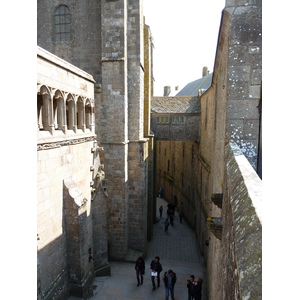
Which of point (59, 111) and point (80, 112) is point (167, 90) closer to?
point (80, 112)

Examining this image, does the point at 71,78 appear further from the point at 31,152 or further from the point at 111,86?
the point at 31,152

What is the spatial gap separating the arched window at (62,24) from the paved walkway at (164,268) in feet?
35.7

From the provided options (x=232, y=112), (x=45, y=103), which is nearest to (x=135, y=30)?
(x=45, y=103)

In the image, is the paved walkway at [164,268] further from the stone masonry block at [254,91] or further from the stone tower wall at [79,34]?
the stone tower wall at [79,34]

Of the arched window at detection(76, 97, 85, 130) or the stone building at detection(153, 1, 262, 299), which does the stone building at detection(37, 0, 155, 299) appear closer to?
the arched window at detection(76, 97, 85, 130)

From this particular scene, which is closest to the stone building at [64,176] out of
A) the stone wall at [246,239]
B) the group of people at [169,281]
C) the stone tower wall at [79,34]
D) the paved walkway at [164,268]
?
the paved walkway at [164,268]

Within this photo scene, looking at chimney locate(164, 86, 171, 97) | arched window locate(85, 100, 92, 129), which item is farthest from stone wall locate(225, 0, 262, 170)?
chimney locate(164, 86, 171, 97)

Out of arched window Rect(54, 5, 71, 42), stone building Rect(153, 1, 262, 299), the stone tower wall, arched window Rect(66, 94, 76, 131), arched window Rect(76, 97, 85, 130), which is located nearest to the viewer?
stone building Rect(153, 1, 262, 299)

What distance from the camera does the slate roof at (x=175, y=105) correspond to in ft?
56.5

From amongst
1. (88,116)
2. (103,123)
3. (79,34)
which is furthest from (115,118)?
(79,34)

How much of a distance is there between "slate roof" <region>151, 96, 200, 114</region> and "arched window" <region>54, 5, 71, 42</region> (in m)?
7.22

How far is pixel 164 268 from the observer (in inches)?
474

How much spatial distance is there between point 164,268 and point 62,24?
40.7ft

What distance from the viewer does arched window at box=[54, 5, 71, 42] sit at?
1212cm
